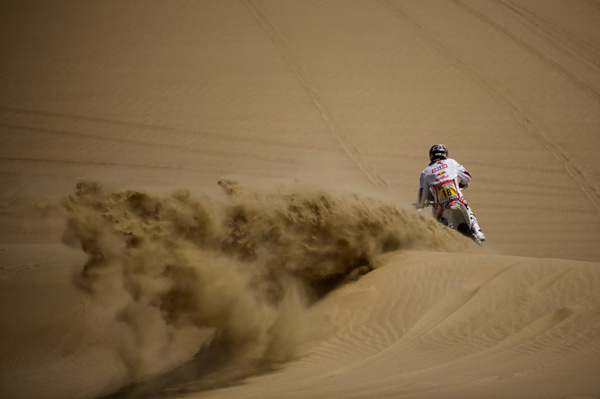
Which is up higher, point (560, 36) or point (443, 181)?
point (560, 36)

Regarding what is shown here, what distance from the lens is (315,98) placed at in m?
18.3

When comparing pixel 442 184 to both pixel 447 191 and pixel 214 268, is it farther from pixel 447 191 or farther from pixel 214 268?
pixel 214 268

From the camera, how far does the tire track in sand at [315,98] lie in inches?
589

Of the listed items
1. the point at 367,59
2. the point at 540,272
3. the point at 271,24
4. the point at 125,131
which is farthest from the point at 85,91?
the point at 540,272

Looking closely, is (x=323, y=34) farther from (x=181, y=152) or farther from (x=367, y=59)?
(x=181, y=152)

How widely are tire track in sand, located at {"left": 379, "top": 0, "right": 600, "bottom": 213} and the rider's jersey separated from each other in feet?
24.1

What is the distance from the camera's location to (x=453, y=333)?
4559 millimetres

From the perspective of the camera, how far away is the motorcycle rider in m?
7.30

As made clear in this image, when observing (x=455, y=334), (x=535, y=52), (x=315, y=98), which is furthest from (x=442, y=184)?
(x=535, y=52)

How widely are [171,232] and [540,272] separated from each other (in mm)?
3221

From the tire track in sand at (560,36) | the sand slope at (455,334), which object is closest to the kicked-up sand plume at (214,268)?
the sand slope at (455,334)

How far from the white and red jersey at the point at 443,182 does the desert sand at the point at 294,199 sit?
0.47 m

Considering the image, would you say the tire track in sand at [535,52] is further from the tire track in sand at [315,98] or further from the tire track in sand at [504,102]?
the tire track in sand at [315,98]

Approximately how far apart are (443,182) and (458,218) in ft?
1.59
